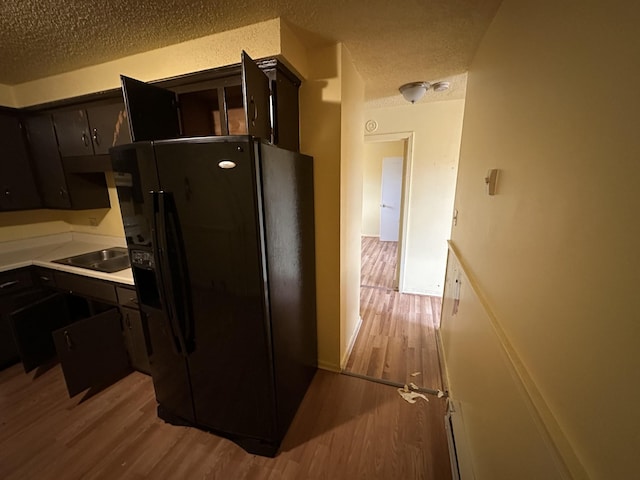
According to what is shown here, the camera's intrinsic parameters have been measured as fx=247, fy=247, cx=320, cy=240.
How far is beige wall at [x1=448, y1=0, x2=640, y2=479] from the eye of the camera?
0.42m

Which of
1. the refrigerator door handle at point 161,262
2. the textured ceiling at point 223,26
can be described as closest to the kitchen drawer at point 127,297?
the refrigerator door handle at point 161,262

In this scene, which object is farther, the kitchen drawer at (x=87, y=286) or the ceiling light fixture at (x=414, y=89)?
the ceiling light fixture at (x=414, y=89)

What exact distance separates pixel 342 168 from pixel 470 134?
0.92m

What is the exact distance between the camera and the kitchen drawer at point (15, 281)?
1.95 m

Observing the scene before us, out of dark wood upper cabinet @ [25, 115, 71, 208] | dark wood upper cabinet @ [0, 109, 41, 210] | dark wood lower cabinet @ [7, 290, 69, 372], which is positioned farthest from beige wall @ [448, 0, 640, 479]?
dark wood upper cabinet @ [0, 109, 41, 210]

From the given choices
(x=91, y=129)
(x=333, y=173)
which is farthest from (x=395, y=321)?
(x=91, y=129)

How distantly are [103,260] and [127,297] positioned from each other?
0.78 m

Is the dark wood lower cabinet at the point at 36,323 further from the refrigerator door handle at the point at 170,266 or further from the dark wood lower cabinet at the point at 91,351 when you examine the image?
the refrigerator door handle at the point at 170,266

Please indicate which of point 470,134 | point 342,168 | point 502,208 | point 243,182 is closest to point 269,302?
point 243,182

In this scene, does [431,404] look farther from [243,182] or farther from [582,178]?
[243,182]

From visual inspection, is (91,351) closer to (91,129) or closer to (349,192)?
(91,129)

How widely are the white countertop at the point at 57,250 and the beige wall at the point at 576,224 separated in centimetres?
213

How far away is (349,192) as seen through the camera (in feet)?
6.34

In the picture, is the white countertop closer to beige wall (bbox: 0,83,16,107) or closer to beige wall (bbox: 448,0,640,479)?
beige wall (bbox: 0,83,16,107)
